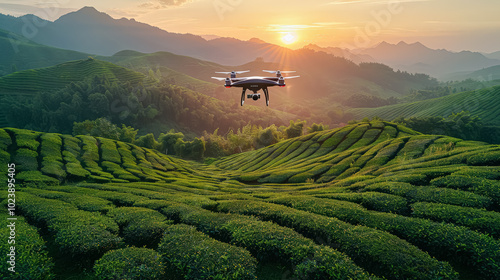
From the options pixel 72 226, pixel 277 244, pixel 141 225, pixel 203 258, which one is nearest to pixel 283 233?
pixel 277 244

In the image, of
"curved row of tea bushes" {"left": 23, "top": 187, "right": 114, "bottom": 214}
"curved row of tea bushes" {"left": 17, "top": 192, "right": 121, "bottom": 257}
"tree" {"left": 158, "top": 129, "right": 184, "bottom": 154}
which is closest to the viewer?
"curved row of tea bushes" {"left": 17, "top": 192, "right": 121, "bottom": 257}

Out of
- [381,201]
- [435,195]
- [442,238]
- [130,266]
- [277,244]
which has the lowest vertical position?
[130,266]

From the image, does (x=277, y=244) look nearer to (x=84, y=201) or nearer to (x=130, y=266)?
(x=130, y=266)

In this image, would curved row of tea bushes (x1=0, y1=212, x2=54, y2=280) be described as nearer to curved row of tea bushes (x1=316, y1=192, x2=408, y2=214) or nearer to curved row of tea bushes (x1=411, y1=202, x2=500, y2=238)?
curved row of tea bushes (x1=316, y1=192, x2=408, y2=214)

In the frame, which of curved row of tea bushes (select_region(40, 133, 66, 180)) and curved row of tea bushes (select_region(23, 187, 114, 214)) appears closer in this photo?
curved row of tea bushes (select_region(23, 187, 114, 214))

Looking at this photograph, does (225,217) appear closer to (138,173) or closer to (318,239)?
(318,239)

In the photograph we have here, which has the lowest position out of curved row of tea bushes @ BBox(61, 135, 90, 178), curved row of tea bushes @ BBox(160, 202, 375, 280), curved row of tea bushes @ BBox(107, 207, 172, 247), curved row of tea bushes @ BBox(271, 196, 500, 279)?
curved row of tea bushes @ BBox(61, 135, 90, 178)

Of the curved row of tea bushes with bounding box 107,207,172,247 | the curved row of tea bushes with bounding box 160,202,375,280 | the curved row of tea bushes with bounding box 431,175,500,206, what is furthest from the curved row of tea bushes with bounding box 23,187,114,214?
the curved row of tea bushes with bounding box 431,175,500,206
